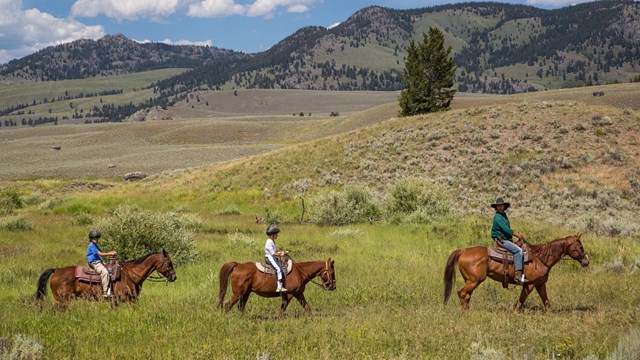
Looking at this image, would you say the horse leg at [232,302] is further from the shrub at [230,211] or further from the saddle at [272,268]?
the shrub at [230,211]

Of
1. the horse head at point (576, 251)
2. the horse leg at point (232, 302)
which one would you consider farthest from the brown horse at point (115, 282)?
the horse head at point (576, 251)

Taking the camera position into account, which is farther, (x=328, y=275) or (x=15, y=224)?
(x=15, y=224)

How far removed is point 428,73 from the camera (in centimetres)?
5728

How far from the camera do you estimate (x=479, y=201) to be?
3603 cm

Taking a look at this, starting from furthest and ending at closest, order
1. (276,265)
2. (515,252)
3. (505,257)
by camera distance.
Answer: (505,257)
(515,252)
(276,265)

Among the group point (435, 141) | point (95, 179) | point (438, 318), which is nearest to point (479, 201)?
point (435, 141)

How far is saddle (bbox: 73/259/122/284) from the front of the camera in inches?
458

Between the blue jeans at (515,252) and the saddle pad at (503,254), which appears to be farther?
the saddle pad at (503,254)

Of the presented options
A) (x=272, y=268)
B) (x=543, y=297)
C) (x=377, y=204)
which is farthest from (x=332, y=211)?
(x=272, y=268)

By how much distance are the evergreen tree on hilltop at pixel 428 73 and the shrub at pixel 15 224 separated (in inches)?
1671

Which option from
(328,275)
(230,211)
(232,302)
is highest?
(328,275)

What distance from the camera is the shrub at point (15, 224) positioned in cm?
2452

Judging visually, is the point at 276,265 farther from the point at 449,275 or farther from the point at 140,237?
the point at 140,237

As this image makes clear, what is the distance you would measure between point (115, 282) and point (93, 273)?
1.72 feet
